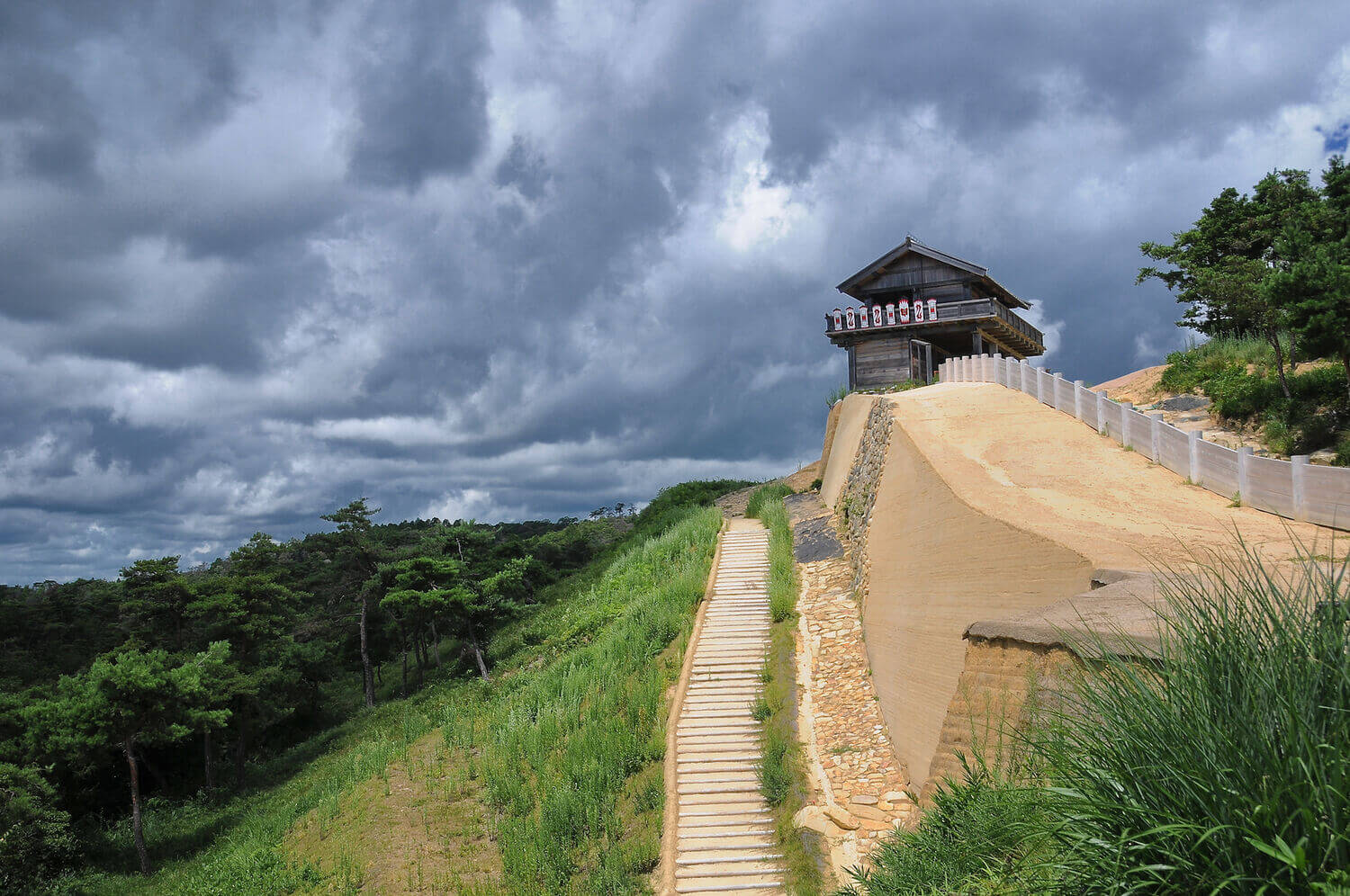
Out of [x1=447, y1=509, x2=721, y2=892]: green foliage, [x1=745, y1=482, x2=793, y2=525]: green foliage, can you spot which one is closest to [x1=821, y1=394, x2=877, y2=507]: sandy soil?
[x1=745, y1=482, x2=793, y2=525]: green foliage

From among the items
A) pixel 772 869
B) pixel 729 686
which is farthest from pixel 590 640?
pixel 772 869

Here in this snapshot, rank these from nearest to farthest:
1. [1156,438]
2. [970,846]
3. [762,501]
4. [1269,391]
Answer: [970,846] → [1156,438] → [1269,391] → [762,501]

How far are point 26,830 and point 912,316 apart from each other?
99.2 ft

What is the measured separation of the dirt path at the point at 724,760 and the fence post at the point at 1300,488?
8280 millimetres

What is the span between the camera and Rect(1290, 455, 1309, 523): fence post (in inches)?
409

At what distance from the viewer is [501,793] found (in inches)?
537

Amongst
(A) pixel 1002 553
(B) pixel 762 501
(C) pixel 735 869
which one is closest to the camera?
(A) pixel 1002 553

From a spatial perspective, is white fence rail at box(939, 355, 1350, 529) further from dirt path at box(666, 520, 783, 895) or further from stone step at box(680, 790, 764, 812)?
stone step at box(680, 790, 764, 812)

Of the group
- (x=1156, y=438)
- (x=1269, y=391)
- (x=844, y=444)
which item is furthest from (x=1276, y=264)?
(x=844, y=444)

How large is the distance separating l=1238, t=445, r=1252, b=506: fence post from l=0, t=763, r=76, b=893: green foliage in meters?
24.2

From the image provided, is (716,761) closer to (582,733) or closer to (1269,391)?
(582,733)

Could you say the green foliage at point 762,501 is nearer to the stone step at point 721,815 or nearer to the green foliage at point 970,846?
the stone step at point 721,815

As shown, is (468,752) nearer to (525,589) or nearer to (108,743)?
(108,743)

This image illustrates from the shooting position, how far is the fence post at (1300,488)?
34.1 ft
